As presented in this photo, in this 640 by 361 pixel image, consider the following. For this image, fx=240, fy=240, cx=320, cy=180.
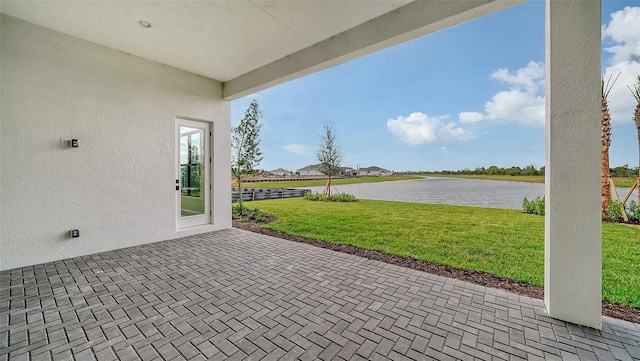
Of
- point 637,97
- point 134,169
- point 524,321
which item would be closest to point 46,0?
point 134,169

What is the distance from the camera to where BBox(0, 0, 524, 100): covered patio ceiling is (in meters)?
2.90

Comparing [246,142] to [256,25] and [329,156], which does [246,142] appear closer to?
[256,25]

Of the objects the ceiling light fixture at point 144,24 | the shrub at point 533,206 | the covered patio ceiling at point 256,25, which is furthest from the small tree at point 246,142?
the shrub at point 533,206

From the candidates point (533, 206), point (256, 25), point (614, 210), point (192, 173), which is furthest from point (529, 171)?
point (192, 173)

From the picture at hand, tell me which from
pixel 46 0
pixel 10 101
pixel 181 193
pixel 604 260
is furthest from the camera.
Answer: pixel 181 193

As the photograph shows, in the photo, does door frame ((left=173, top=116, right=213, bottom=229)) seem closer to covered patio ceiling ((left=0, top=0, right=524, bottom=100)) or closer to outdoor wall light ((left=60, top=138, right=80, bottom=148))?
covered patio ceiling ((left=0, top=0, right=524, bottom=100))

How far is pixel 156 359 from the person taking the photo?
167 cm

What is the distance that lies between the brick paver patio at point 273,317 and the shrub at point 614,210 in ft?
19.0

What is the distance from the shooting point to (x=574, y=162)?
207cm

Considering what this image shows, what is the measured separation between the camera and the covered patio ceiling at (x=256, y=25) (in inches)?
114

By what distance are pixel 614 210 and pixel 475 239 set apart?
4161 millimetres

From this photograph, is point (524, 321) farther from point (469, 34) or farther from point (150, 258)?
point (469, 34)

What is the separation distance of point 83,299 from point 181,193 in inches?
109

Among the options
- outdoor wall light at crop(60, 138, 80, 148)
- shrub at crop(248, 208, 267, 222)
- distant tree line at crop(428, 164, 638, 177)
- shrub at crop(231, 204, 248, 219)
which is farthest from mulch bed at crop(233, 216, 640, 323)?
outdoor wall light at crop(60, 138, 80, 148)
